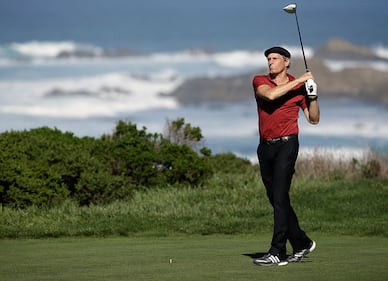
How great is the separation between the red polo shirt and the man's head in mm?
155

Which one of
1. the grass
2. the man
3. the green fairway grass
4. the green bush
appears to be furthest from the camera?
the green bush

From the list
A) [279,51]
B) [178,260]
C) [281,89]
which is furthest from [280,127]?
[178,260]

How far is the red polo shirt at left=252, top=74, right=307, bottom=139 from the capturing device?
919cm

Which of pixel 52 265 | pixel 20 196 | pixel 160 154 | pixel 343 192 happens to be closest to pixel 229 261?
pixel 52 265

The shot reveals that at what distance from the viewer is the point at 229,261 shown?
977 centimetres

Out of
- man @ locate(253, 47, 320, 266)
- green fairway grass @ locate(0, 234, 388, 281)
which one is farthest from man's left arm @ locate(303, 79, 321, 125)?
green fairway grass @ locate(0, 234, 388, 281)

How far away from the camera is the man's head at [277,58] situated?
931cm

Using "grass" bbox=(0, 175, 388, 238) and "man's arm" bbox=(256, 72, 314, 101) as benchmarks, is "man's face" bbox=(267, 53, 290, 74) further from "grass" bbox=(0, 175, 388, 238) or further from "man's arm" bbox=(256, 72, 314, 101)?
"grass" bbox=(0, 175, 388, 238)

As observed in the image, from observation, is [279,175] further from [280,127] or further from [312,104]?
[312,104]

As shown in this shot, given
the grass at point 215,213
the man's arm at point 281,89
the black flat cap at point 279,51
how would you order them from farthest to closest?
the grass at point 215,213 < the black flat cap at point 279,51 < the man's arm at point 281,89

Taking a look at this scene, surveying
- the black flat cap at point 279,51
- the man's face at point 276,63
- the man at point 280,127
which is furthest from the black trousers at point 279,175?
the black flat cap at point 279,51

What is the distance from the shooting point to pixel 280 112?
9.20 m

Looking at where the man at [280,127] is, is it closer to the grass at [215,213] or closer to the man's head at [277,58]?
the man's head at [277,58]

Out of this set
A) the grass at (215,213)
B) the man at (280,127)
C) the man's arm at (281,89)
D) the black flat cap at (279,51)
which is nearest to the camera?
the man's arm at (281,89)
